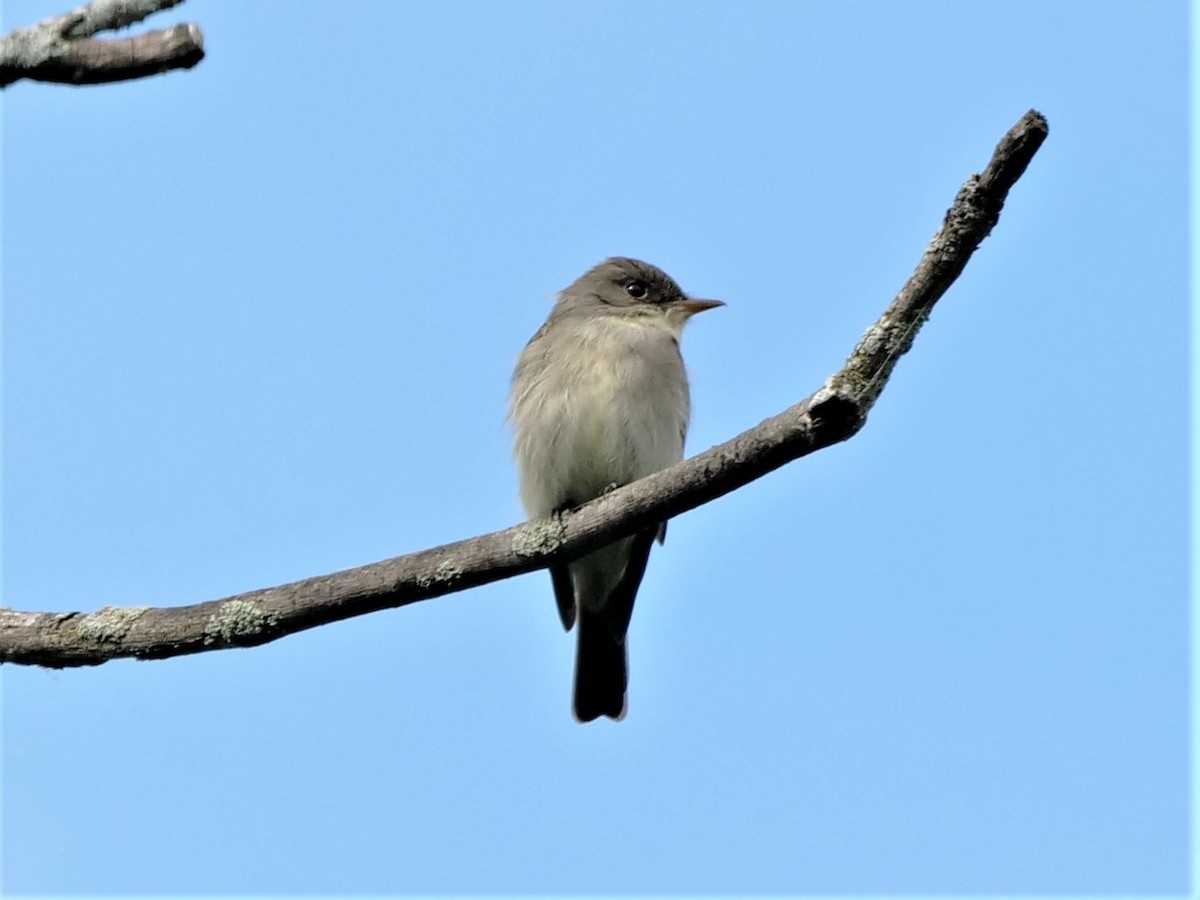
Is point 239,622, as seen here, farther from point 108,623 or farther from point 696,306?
point 696,306

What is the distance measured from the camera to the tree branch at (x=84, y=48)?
11.0 ft

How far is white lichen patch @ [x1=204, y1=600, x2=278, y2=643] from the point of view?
521 centimetres

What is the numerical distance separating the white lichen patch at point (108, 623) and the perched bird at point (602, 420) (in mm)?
2629

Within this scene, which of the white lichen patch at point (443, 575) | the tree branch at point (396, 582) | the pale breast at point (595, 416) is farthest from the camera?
the pale breast at point (595, 416)

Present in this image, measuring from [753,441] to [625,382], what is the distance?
3.32 m

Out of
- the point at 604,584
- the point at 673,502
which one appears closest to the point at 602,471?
the point at 604,584

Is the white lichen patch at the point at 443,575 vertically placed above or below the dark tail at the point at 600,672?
below

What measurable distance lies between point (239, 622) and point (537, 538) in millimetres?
1019

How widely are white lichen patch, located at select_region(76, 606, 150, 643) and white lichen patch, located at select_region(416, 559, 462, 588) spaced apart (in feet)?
3.10

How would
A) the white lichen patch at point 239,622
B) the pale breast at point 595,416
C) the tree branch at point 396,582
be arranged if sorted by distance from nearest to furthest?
1. the tree branch at point 396,582
2. the white lichen patch at point 239,622
3. the pale breast at point 595,416

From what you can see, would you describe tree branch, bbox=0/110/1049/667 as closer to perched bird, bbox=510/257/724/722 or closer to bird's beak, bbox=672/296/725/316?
perched bird, bbox=510/257/724/722

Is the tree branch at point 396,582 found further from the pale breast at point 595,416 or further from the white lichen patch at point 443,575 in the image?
the pale breast at point 595,416

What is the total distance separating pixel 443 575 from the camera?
17.6ft

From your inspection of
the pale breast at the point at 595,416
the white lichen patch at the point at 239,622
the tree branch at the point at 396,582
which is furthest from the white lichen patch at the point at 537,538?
the pale breast at the point at 595,416
